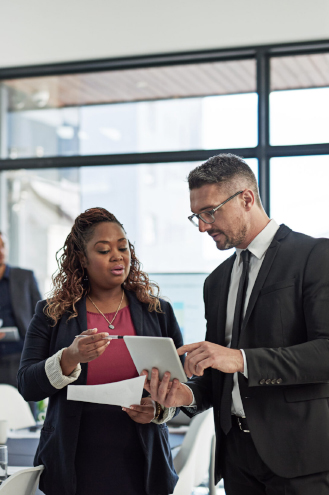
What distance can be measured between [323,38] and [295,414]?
11.6 ft

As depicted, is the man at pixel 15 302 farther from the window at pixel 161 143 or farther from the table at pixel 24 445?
the table at pixel 24 445

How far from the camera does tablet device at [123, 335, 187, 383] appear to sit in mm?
1757

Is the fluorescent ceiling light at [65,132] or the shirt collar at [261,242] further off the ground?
the fluorescent ceiling light at [65,132]

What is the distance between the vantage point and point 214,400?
6.77 ft

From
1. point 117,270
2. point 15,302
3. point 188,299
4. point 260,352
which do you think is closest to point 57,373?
point 117,270

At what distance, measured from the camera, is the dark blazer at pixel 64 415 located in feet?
6.77

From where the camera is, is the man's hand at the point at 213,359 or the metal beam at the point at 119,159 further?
the metal beam at the point at 119,159

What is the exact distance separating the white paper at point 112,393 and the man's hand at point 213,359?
0.86ft

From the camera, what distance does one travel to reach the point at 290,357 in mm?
1751

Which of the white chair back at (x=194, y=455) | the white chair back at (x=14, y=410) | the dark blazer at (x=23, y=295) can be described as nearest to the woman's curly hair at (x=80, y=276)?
the white chair back at (x=194, y=455)

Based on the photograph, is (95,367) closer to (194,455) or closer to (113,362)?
(113,362)

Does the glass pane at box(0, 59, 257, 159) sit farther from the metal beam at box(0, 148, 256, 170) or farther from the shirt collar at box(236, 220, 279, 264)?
the shirt collar at box(236, 220, 279, 264)

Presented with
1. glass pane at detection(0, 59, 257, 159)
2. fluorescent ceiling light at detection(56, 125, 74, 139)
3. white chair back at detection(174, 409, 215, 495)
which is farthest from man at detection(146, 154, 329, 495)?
fluorescent ceiling light at detection(56, 125, 74, 139)

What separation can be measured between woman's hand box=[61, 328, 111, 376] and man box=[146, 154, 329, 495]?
0.21 m
